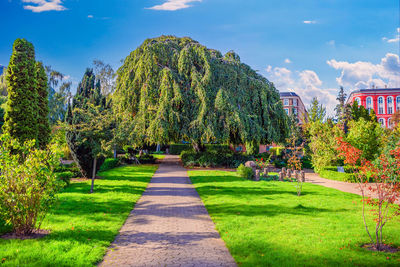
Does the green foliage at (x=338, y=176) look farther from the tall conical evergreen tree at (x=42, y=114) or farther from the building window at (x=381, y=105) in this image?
the building window at (x=381, y=105)

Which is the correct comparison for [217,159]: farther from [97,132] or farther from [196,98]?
[97,132]

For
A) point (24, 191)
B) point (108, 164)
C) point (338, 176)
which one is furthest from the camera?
point (108, 164)

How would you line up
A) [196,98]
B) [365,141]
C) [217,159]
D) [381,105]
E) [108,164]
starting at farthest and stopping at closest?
[381,105] → [217,159] → [196,98] → [108,164] → [365,141]

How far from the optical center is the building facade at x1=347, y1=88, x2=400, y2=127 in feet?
216

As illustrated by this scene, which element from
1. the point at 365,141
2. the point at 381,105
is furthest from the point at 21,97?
the point at 381,105

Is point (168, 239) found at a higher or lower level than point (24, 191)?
lower

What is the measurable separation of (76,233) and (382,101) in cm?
7725

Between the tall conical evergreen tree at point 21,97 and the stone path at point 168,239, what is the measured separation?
768cm

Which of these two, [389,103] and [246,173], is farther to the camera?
[389,103]

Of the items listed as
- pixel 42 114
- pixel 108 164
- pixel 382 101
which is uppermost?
pixel 382 101

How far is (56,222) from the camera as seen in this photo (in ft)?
23.0

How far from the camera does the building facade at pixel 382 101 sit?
216ft

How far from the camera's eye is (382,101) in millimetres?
66562

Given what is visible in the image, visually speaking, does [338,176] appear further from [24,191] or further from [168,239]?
[24,191]
